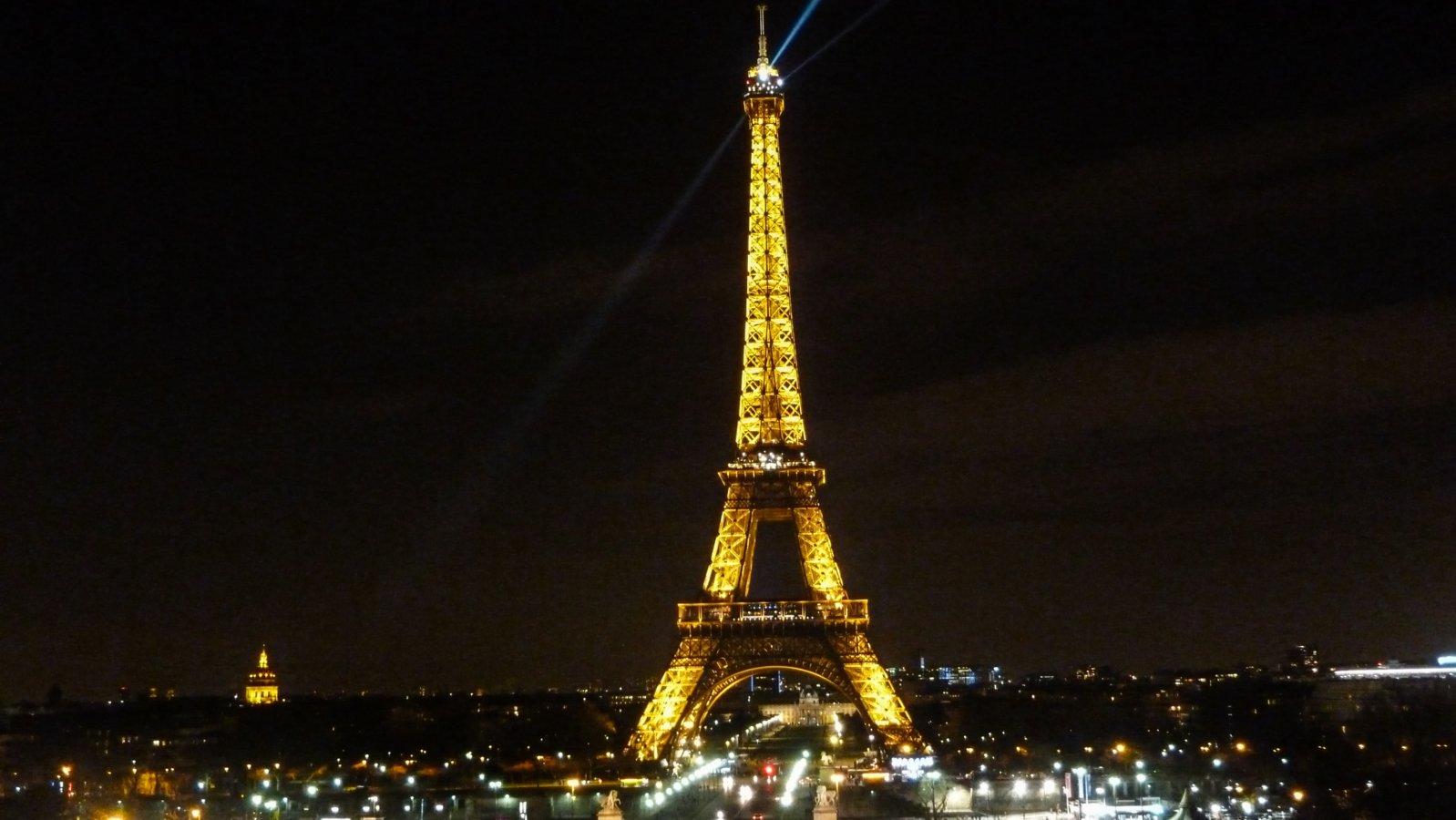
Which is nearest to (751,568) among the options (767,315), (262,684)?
(767,315)

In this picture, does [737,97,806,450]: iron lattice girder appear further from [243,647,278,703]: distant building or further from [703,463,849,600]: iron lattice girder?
[243,647,278,703]: distant building

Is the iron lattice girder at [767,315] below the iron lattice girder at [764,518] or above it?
above

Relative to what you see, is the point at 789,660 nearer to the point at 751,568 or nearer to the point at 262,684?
the point at 751,568

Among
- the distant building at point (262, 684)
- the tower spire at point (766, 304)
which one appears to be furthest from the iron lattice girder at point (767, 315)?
the distant building at point (262, 684)

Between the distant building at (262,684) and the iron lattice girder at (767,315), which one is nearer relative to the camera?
the iron lattice girder at (767,315)

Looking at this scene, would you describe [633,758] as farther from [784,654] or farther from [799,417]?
[799,417]

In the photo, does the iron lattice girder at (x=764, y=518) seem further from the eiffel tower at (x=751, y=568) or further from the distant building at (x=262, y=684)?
the distant building at (x=262, y=684)

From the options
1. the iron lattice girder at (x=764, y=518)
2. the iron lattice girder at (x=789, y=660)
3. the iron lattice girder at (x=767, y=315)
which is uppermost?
the iron lattice girder at (x=767, y=315)

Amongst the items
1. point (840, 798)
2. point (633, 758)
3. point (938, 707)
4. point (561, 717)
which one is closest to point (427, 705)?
point (561, 717)
